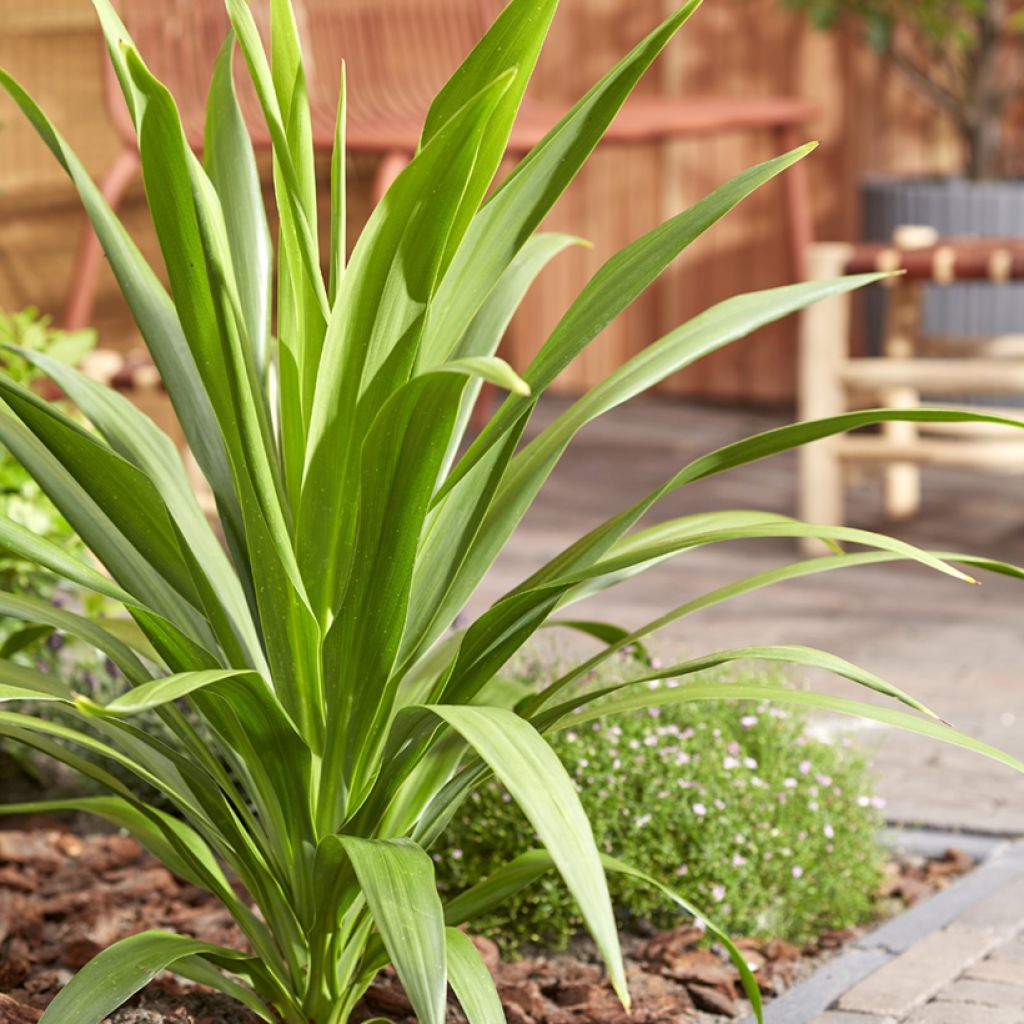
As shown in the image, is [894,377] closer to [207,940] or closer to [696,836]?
[696,836]

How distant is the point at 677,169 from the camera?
6848 millimetres

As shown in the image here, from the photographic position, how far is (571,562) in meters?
1.60

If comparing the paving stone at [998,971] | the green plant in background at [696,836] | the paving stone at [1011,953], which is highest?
the green plant in background at [696,836]

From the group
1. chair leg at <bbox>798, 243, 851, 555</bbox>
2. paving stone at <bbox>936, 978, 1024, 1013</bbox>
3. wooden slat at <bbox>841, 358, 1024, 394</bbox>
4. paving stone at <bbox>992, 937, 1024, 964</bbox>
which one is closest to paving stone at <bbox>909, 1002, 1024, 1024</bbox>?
paving stone at <bbox>936, 978, 1024, 1013</bbox>

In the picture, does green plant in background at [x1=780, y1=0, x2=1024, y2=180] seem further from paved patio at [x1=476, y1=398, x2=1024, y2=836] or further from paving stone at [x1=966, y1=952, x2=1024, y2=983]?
paving stone at [x1=966, y1=952, x2=1024, y2=983]

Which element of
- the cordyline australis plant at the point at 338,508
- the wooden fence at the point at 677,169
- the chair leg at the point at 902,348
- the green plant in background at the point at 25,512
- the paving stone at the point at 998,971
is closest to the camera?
the cordyline australis plant at the point at 338,508

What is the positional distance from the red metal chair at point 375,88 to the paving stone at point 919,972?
2.44 m

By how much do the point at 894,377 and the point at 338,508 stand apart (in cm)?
315

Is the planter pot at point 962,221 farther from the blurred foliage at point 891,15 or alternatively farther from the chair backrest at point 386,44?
the chair backrest at point 386,44

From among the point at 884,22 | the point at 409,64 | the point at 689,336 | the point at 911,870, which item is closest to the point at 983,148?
the point at 884,22

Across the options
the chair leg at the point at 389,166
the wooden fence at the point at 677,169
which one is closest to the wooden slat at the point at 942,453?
the chair leg at the point at 389,166

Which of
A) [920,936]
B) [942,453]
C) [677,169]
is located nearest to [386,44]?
[677,169]

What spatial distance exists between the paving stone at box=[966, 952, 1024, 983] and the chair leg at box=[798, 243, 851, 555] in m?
Result: 2.39

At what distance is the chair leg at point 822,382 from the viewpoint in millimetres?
A: 4363
